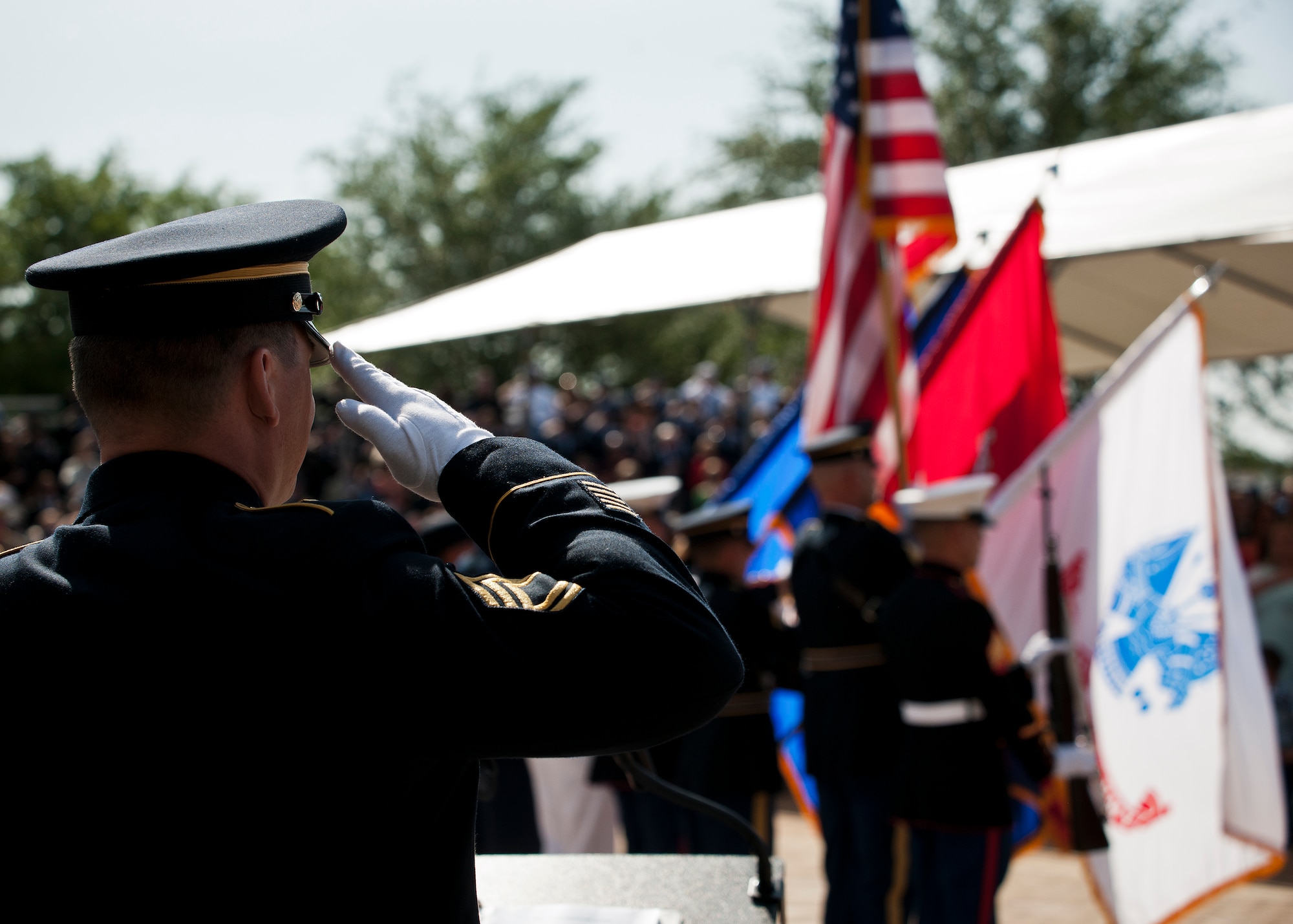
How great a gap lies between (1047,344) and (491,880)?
3.86 metres

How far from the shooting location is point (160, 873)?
3.12 feet

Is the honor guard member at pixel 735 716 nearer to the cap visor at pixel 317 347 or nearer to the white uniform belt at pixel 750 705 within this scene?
the white uniform belt at pixel 750 705

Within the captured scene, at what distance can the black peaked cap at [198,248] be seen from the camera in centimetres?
103

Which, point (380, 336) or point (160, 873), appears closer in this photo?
point (160, 873)

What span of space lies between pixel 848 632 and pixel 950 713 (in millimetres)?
706

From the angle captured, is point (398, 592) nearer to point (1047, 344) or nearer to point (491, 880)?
point (491, 880)

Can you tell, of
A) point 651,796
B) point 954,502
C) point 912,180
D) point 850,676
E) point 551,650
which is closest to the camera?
point 551,650

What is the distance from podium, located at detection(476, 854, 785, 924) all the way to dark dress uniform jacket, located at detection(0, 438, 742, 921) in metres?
0.68

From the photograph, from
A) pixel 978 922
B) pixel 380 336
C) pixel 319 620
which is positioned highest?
pixel 380 336

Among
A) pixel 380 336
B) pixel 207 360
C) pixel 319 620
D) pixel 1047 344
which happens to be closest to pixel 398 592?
pixel 319 620

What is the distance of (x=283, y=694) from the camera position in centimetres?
97

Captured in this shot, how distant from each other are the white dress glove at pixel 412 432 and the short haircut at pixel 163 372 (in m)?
0.13

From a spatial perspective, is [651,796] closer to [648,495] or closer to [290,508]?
[648,495]

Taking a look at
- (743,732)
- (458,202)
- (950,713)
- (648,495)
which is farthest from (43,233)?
(950,713)
